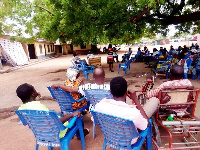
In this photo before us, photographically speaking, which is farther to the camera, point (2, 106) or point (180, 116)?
point (2, 106)

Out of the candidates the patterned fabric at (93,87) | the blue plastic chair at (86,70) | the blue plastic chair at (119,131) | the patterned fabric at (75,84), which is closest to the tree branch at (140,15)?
the blue plastic chair at (86,70)

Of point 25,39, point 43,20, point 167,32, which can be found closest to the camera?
point 43,20

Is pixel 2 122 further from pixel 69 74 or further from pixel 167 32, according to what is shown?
pixel 167 32

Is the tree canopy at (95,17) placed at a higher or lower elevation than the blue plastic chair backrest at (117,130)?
higher

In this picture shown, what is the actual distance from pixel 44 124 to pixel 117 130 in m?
0.89

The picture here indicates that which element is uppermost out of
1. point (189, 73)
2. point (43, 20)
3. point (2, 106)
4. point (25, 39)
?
point (43, 20)

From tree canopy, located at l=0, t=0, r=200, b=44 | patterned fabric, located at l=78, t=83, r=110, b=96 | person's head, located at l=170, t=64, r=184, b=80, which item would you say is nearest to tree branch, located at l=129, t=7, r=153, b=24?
tree canopy, located at l=0, t=0, r=200, b=44

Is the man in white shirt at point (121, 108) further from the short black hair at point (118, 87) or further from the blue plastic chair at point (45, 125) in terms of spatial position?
the blue plastic chair at point (45, 125)

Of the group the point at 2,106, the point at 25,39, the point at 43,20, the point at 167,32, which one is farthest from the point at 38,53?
the point at 2,106

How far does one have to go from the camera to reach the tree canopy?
23.8ft

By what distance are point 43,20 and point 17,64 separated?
8975 mm

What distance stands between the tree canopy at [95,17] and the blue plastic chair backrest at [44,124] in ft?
16.7

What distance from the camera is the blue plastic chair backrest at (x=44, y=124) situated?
6.30 ft

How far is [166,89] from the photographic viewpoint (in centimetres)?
243
